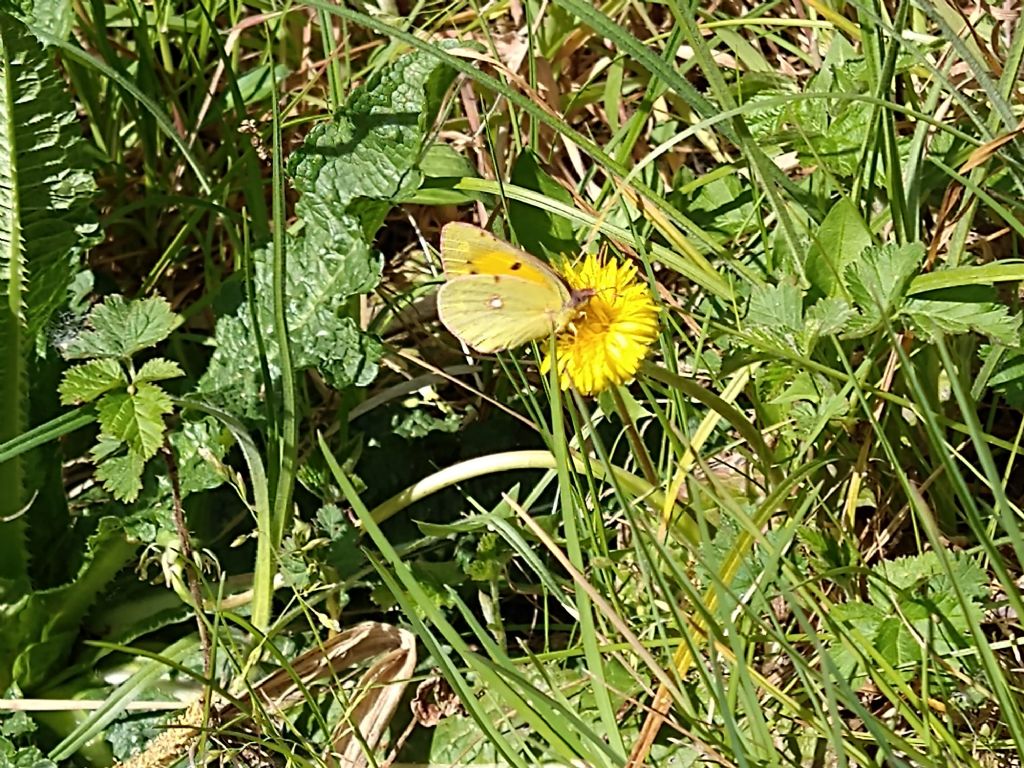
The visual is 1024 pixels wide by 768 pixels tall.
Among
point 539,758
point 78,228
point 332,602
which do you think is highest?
point 78,228

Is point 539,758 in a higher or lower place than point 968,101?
lower

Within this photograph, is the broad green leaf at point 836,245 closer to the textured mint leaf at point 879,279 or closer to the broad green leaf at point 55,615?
the textured mint leaf at point 879,279

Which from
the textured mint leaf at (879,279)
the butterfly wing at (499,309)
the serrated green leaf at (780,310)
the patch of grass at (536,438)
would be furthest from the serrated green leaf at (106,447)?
the textured mint leaf at (879,279)

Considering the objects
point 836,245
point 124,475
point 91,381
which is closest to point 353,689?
point 124,475

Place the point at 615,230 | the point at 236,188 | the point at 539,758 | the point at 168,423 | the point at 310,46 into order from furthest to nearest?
the point at 310,46, the point at 236,188, the point at 168,423, the point at 615,230, the point at 539,758

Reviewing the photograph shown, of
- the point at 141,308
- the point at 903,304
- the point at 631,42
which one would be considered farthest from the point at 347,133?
the point at 903,304

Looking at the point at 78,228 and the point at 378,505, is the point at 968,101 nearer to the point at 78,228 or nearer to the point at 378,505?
the point at 378,505
